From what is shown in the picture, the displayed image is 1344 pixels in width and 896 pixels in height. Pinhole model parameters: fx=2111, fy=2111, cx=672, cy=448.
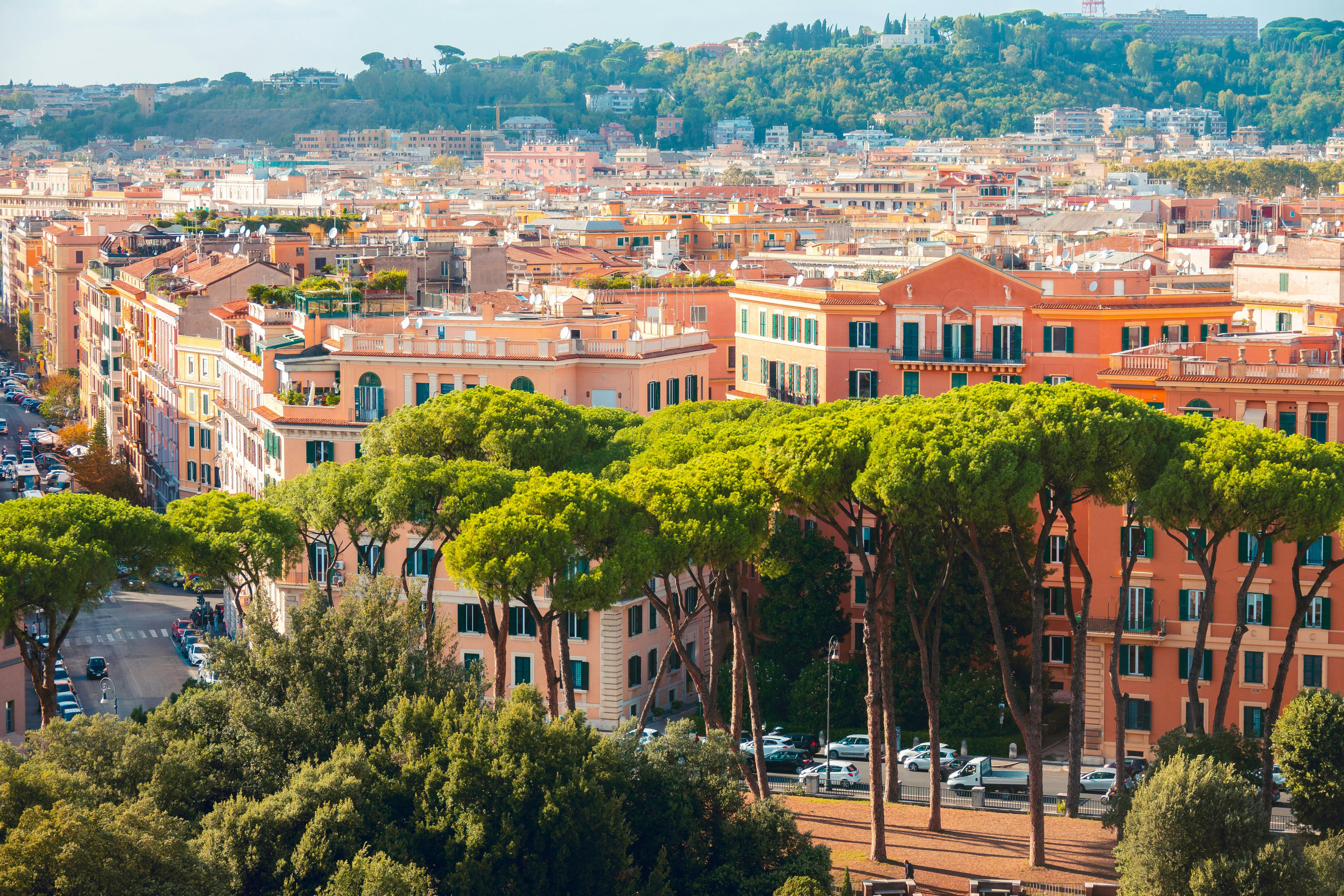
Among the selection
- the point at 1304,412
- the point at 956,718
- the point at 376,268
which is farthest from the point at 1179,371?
the point at 376,268

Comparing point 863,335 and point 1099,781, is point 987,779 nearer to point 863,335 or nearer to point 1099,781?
point 1099,781

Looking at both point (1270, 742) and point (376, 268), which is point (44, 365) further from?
point (1270, 742)

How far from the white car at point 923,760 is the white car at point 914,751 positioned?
0.06 meters

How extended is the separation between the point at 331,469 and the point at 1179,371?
1986cm

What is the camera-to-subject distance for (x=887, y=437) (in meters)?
39.7

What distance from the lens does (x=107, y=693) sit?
58.6 m

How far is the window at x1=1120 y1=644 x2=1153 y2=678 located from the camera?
162 feet

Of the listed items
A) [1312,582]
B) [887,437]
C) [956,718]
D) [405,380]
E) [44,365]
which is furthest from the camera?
[44,365]

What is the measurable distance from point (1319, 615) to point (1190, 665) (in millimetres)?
3084

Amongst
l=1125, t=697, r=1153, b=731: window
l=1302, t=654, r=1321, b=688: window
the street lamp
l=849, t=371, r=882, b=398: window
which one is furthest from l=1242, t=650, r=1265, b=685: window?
the street lamp

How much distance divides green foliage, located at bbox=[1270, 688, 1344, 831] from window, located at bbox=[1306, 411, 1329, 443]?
38.3 ft

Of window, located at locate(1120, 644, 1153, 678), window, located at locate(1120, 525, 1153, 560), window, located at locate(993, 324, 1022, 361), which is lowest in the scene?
window, located at locate(1120, 644, 1153, 678)

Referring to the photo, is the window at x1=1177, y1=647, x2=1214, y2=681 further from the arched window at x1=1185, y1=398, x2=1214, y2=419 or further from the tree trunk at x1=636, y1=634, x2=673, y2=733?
the tree trunk at x1=636, y1=634, x2=673, y2=733

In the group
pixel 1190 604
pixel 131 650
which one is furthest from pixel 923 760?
pixel 131 650
